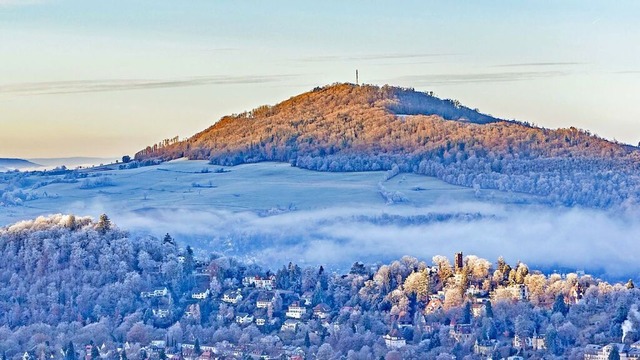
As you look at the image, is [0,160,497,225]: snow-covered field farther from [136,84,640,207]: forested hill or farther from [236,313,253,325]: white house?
[236,313,253,325]: white house

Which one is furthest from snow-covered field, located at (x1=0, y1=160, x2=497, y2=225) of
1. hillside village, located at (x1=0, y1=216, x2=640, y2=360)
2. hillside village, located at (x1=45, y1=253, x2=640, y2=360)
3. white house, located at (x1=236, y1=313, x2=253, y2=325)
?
white house, located at (x1=236, y1=313, x2=253, y2=325)

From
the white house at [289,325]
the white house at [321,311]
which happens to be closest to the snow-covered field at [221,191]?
the white house at [321,311]

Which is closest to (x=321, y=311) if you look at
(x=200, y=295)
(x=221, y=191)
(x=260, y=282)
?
(x=200, y=295)

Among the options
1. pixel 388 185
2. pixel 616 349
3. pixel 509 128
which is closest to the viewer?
pixel 616 349

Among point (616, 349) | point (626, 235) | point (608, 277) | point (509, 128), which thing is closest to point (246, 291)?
point (616, 349)

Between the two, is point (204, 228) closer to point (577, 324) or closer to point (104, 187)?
point (104, 187)

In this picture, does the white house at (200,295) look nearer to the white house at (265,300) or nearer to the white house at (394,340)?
the white house at (265,300)

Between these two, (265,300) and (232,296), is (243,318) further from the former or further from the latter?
(232,296)
